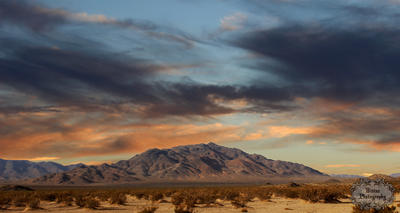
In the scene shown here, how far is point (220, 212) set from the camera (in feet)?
98.1

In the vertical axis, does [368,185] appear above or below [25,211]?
above

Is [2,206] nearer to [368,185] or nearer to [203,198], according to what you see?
[203,198]

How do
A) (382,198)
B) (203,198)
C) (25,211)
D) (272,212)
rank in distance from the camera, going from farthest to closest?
(203,198) → (25,211) → (272,212) → (382,198)

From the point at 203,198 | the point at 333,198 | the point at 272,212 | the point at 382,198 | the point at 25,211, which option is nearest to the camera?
the point at 382,198

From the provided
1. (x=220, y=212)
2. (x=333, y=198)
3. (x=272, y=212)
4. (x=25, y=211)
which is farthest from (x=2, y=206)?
(x=333, y=198)

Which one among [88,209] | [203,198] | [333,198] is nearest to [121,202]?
[88,209]

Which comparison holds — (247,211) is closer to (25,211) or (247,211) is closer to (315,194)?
(315,194)

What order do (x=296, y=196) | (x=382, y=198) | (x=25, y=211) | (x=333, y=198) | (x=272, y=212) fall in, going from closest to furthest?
1. (x=382, y=198)
2. (x=272, y=212)
3. (x=25, y=211)
4. (x=333, y=198)
5. (x=296, y=196)

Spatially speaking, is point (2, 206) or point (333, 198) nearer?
point (2, 206)

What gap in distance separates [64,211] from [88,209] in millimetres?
2107

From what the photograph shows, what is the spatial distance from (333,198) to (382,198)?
1974 centimetres

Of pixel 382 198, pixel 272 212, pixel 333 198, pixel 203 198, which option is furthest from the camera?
pixel 333 198

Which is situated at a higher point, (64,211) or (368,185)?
(368,185)

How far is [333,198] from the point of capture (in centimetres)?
4038
